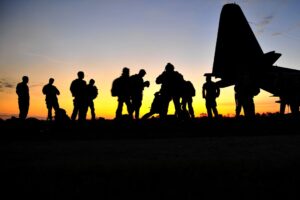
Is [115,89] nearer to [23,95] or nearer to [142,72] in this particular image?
[142,72]

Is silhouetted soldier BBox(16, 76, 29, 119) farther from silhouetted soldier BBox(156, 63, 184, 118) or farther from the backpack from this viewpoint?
silhouetted soldier BBox(156, 63, 184, 118)

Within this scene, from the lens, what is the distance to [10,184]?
1880mm

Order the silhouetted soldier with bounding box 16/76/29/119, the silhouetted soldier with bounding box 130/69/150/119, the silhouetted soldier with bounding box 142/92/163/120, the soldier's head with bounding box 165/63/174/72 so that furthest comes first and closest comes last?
1. the silhouetted soldier with bounding box 16/76/29/119
2. the silhouetted soldier with bounding box 142/92/163/120
3. the silhouetted soldier with bounding box 130/69/150/119
4. the soldier's head with bounding box 165/63/174/72

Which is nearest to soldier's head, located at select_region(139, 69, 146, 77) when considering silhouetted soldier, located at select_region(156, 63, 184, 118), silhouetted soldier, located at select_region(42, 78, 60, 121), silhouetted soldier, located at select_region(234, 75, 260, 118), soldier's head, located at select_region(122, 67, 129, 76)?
soldier's head, located at select_region(122, 67, 129, 76)

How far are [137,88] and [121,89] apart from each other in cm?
75

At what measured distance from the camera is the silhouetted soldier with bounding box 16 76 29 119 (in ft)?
30.8

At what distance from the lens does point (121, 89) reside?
8227 mm

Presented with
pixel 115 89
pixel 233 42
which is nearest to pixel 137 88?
pixel 115 89

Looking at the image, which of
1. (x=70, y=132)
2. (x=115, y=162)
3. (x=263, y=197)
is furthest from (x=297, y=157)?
(x=70, y=132)

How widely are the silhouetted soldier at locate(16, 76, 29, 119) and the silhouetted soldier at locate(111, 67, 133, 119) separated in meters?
3.72

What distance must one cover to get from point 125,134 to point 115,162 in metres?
3.31

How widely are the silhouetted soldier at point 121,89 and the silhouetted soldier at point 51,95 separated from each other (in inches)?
141


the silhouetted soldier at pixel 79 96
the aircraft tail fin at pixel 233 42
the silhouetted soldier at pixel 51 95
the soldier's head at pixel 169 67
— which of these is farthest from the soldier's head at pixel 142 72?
the aircraft tail fin at pixel 233 42

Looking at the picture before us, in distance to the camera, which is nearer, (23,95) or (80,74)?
(80,74)
